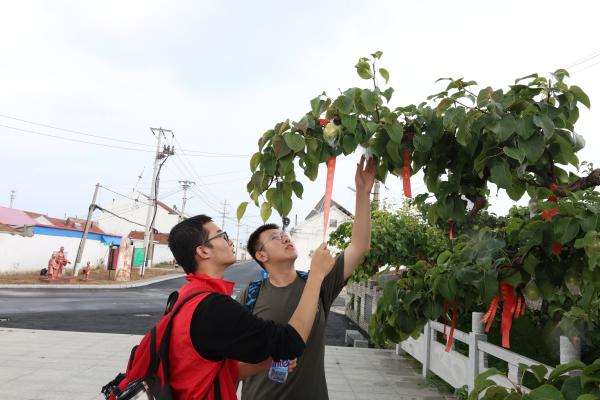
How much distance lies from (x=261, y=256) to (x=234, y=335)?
107cm

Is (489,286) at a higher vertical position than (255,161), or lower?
lower

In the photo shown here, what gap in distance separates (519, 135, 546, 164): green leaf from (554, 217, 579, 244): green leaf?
0.57ft

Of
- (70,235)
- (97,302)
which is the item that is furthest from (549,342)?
(70,235)

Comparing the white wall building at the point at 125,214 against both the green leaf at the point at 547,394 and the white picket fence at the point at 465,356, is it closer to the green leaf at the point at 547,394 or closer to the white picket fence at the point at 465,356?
the white picket fence at the point at 465,356

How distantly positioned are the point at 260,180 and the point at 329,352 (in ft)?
24.4

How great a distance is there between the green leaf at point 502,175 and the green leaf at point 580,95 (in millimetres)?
330

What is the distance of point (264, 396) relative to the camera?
240 centimetres

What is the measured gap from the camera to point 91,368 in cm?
670

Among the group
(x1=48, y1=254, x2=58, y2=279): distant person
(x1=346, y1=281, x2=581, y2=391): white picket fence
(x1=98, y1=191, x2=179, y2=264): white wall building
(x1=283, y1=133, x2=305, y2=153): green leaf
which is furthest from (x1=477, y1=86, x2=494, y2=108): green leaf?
(x1=98, y1=191, x2=179, y2=264): white wall building

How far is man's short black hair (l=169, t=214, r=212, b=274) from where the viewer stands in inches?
75.5

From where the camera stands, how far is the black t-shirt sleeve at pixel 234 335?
1.57 m

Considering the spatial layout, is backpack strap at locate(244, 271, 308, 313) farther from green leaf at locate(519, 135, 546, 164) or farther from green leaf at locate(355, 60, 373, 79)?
green leaf at locate(519, 135, 546, 164)

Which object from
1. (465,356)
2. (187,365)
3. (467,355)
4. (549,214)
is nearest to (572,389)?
(549,214)

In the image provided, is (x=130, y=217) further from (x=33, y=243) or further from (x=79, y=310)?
(x=79, y=310)
